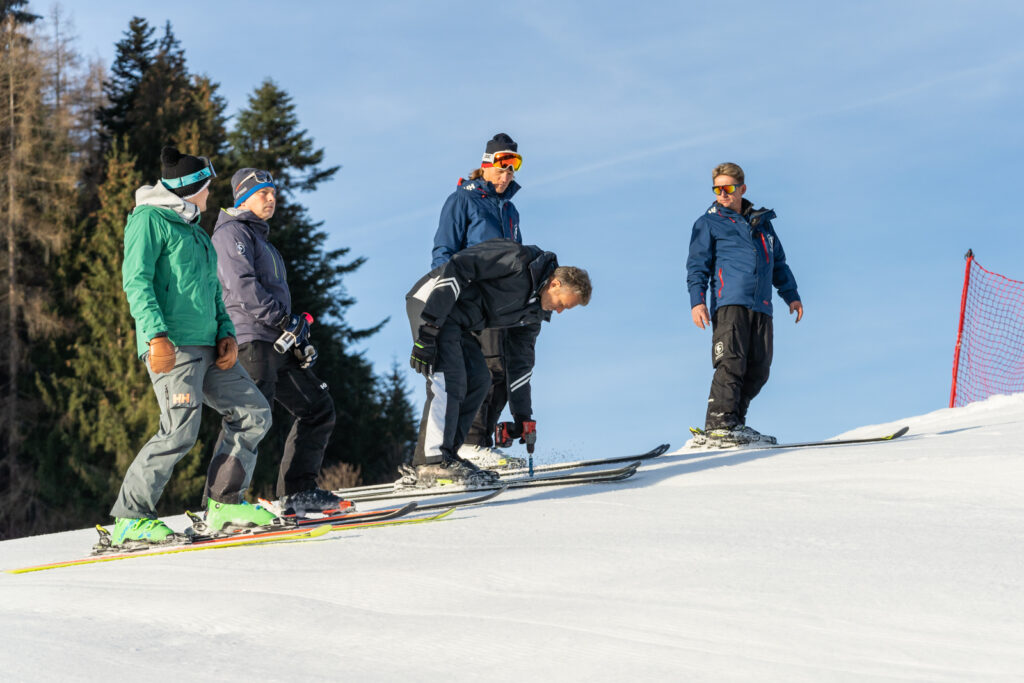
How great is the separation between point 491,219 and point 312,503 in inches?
101

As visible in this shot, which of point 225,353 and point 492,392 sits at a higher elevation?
point 492,392

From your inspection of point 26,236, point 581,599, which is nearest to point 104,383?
point 26,236

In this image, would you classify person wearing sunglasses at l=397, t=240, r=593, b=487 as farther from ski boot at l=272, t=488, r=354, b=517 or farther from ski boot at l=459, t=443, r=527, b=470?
ski boot at l=459, t=443, r=527, b=470

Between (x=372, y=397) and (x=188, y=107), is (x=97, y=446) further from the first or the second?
(x=188, y=107)

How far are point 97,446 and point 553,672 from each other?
25.0m

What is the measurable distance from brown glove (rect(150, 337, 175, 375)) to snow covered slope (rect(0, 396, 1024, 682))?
814 millimetres

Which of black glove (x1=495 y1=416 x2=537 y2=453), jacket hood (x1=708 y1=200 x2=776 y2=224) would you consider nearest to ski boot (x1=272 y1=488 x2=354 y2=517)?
black glove (x1=495 y1=416 x2=537 y2=453)

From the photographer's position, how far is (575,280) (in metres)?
5.87

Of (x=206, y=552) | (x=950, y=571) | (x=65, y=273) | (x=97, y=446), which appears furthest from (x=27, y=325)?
(x=950, y=571)

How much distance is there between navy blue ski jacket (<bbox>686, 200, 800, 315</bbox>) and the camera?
824 centimetres

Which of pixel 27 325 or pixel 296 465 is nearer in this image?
pixel 296 465

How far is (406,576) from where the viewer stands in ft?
12.4

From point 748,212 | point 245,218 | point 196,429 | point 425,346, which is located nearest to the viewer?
point 196,429

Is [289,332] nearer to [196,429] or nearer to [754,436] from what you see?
[196,429]
